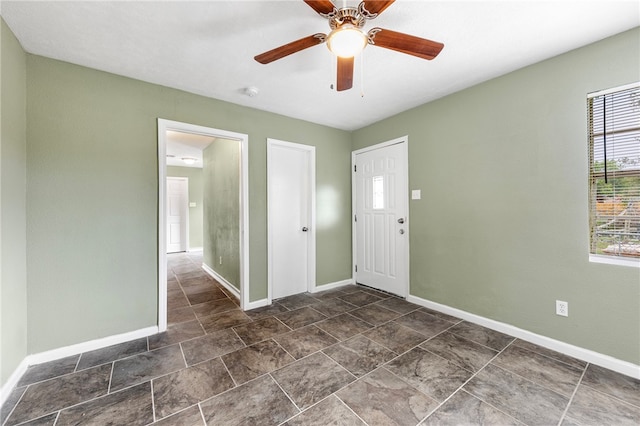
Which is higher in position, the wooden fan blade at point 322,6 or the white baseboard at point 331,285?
the wooden fan blade at point 322,6

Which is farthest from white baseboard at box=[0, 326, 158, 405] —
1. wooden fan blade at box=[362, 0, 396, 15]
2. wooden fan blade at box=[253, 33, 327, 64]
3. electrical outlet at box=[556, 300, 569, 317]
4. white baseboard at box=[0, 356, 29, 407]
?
electrical outlet at box=[556, 300, 569, 317]

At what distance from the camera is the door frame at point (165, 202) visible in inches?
103

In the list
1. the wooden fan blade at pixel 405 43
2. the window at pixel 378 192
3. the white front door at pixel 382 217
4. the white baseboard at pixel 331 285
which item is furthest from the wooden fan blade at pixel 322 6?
the white baseboard at pixel 331 285

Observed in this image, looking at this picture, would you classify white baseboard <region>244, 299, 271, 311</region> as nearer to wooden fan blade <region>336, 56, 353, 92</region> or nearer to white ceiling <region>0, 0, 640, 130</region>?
white ceiling <region>0, 0, 640, 130</region>

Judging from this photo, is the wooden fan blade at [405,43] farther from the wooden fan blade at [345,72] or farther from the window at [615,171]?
the window at [615,171]

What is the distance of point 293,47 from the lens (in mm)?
1625

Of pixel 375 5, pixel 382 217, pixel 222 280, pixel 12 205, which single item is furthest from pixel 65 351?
pixel 382 217

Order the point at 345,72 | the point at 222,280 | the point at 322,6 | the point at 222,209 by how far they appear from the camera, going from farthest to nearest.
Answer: the point at 222,209, the point at 222,280, the point at 345,72, the point at 322,6

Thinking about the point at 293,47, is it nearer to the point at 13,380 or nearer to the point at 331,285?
the point at 13,380

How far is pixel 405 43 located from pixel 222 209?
377 centimetres

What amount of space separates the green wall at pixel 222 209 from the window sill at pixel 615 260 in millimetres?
3741

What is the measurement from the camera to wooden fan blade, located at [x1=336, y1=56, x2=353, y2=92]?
171 centimetres

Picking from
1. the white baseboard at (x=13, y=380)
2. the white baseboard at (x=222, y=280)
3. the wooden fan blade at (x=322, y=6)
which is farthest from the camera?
the white baseboard at (x=222, y=280)

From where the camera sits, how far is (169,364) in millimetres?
2076
